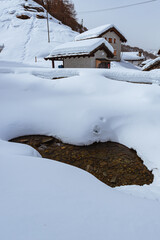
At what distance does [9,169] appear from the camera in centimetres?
172

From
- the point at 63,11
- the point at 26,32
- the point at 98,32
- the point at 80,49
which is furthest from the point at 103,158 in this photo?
the point at 63,11

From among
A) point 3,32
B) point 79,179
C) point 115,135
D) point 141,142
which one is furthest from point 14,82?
point 3,32

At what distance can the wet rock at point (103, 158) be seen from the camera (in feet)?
11.9

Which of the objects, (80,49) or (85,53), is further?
(80,49)

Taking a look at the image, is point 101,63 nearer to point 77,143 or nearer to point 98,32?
point 98,32

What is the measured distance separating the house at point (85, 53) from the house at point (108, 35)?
8.89m

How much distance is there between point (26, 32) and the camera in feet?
115

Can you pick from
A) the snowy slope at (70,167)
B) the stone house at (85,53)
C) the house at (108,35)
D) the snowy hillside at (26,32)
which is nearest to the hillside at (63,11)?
the snowy hillside at (26,32)

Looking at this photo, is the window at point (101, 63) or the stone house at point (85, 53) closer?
the stone house at point (85, 53)

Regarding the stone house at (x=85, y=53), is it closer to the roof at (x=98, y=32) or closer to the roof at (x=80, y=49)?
the roof at (x=80, y=49)

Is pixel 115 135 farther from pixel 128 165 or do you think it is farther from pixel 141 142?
pixel 128 165

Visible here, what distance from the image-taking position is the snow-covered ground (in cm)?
117

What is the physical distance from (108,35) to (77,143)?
82.6ft

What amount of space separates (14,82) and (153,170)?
6.37 meters
